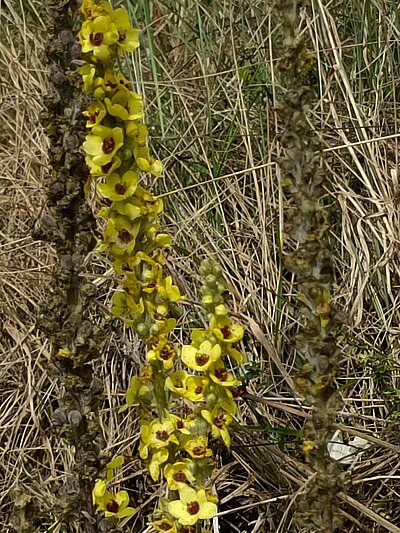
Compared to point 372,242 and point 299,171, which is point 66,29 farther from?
point 372,242

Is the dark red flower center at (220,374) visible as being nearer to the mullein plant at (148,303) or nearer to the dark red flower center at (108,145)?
the mullein plant at (148,303)

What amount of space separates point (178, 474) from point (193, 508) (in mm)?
52

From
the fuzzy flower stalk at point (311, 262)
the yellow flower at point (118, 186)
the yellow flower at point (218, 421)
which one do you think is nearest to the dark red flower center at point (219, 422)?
the yellow flower at point (218, 421)

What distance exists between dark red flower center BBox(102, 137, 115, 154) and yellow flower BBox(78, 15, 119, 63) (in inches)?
4.1

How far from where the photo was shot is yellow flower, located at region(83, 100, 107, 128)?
1.22m

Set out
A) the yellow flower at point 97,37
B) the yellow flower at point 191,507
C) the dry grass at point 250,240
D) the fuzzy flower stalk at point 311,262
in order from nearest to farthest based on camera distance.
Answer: the fuzzy flower stalk at point 311,262 → the yellow flower at point 97,37 → the yellow flower at point 191,507 → the dry grass at point 250,240

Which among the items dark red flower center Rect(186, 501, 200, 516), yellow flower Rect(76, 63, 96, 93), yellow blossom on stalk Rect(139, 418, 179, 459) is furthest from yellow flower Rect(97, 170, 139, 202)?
dark red flower center Rect(186, 501, 200, 516)

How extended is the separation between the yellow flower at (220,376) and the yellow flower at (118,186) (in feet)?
0.89

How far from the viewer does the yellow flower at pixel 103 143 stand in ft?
3.99

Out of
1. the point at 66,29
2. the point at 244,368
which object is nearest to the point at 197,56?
the point at 244,368

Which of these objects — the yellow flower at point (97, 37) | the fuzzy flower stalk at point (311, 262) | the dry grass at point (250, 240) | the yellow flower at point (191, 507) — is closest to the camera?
the fuzzy flower stalk at point (311, 262)

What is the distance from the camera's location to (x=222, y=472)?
2.05m

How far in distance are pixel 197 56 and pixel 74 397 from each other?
175cm

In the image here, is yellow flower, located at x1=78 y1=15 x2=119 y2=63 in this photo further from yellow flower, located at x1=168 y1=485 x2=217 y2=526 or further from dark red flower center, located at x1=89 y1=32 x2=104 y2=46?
yellow flower, located at x1=168 y1=485 x2=217 y2=526
